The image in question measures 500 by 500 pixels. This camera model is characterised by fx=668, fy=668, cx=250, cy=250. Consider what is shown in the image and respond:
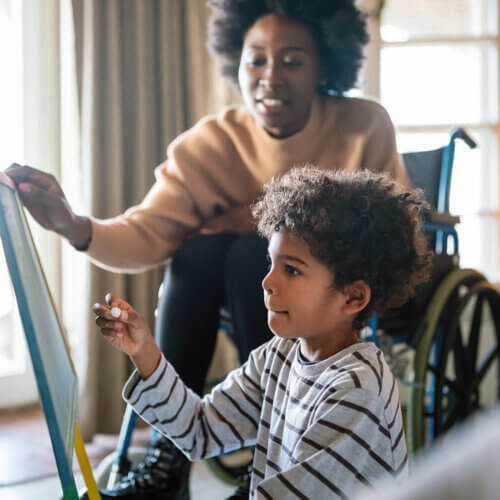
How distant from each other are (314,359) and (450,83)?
76.1 inches

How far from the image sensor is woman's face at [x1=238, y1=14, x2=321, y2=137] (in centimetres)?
137

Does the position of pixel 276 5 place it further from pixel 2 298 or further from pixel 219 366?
pixel 2 298

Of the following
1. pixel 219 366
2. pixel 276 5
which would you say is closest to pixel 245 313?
pixel 276 5

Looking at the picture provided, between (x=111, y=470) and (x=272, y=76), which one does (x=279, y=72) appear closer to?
(x=272, y=76)

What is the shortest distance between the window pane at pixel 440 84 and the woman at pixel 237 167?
1.02 m

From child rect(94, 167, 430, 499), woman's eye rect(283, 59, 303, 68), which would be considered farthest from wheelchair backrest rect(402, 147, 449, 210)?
child rect(94, 167, 430, 499)

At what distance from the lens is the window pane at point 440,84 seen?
98.2 inches

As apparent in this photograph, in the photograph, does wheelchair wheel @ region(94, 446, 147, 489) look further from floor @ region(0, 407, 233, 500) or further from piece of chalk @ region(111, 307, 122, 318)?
piece of chalk @ region(111, 307, 122, 318)

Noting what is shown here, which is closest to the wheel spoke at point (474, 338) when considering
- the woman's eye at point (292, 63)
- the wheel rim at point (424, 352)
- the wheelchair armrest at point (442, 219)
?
the wheel rim at point (424, 352)

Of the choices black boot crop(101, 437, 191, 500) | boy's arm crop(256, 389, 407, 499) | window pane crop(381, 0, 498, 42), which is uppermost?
window pane crop(381, 0, 498, 42)

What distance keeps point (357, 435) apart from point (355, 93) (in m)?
1.88

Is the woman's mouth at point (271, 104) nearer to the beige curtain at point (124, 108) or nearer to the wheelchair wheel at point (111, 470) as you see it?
the wheelchair wheel at point (111, 470)

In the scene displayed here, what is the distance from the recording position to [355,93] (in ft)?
8.03

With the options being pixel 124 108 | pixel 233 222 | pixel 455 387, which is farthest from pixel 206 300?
pixel 124 108
